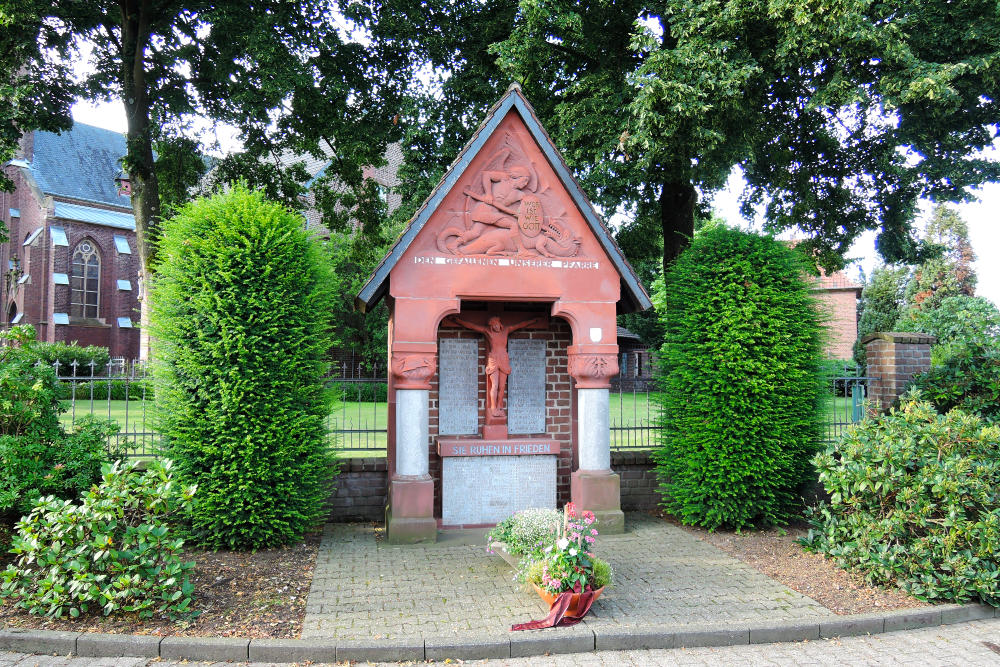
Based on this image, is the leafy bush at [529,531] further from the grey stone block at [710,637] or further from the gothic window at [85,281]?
the gothic window at [85,281]

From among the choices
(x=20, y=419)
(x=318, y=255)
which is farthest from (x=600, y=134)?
(x=20, y=419)

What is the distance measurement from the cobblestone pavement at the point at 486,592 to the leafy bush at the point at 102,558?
1.18 m

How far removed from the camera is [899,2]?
10.1 meters

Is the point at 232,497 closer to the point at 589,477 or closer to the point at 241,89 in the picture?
the point at 589,477

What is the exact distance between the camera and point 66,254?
37.8m

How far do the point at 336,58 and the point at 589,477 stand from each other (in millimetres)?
10962

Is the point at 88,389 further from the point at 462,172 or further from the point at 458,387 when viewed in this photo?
the point at 462,172

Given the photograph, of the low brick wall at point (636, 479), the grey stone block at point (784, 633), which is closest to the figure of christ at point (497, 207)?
the low brick wall at point (636, 479)

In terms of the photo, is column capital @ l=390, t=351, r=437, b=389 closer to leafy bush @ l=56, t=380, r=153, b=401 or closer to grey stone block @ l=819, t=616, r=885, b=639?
leafy bush @ l=56, t=380, r=153, b=401

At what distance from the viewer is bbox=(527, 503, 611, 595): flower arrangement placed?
514cm

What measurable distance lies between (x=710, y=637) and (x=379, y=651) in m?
2.49

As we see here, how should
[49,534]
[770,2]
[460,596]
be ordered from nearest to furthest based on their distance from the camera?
[49,534] < [460,596] < [770,2]

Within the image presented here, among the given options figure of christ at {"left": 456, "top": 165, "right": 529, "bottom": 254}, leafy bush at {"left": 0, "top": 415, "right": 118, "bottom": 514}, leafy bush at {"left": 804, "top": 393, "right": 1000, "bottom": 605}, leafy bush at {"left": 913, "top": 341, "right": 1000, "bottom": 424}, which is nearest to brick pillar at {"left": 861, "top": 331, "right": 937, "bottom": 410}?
leafy bush at {"left": 913, "top": 341, "right": 1000, "bottom": 424}

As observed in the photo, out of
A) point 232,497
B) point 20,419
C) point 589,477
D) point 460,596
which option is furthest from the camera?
point 589,477
